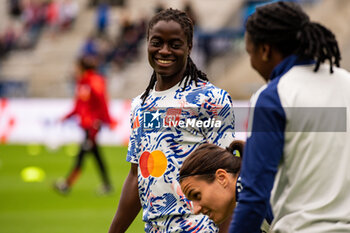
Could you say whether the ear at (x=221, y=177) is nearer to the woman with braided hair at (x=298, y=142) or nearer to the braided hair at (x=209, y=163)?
the braided hair at (x=209, y=163)

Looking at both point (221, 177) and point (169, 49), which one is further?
point (169, 49)

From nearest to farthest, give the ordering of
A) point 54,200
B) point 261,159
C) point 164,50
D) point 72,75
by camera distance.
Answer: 1. point 261,159
2. point 164,50
3. point 54,200
4. point 72,75

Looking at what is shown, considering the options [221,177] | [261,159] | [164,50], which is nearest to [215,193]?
[221,177]

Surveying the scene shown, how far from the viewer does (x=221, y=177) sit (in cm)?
360

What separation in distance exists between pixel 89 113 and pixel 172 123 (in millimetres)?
9236

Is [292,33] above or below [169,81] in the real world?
above

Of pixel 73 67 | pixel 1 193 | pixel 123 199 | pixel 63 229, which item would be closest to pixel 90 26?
pixel 73 67

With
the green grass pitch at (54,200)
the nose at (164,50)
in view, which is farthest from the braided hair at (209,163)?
the green grass pitch at (54,200)

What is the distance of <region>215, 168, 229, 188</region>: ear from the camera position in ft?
11.8

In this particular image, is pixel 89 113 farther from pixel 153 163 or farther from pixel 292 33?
pixel 292 33

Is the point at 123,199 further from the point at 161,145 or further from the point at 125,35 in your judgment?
the point at 125,35

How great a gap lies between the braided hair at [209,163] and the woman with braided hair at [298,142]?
47 cm

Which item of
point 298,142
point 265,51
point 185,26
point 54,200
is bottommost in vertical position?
point 54,200

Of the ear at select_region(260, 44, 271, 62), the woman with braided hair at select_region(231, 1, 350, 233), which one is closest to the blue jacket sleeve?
the woman with braided hair at select_region(231, 1, 350, 233)
